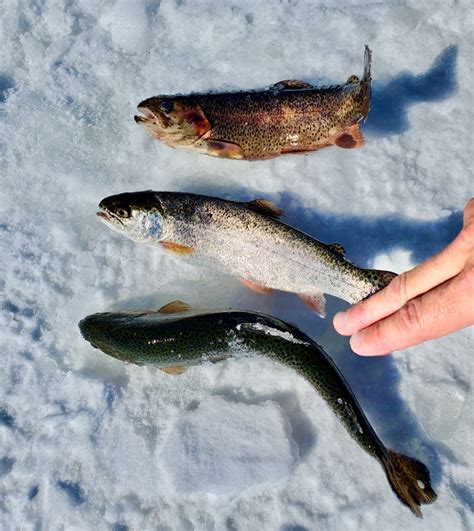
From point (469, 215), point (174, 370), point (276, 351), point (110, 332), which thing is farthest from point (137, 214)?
point (469, 215)

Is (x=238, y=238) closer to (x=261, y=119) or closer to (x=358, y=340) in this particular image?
(x=261, y=119)

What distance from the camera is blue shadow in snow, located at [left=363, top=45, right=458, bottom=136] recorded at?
3523mm

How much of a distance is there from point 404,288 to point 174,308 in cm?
139

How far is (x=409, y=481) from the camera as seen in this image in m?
2.71

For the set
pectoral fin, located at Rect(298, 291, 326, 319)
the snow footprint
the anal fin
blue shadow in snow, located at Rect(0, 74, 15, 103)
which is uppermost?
the anal fin

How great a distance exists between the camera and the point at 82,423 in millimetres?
3123

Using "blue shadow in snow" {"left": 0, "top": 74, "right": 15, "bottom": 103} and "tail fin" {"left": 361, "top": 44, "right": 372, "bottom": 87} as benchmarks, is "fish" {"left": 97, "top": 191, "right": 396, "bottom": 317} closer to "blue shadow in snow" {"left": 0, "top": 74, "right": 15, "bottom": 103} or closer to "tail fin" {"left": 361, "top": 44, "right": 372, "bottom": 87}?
"tail fin" {"left": 361, "top": 44, "right": 372, "bottom": 87}

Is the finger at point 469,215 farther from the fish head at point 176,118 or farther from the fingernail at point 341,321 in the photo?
the fish head at point 176,118

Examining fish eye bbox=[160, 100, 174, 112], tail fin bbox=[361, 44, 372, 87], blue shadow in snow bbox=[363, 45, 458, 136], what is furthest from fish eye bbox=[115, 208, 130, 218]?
blue shadow in snow bbox=[363, 45, 458, 136]

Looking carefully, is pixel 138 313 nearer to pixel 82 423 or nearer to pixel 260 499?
pixel 82 423

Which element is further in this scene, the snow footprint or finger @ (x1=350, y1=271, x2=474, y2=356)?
the snow footprint

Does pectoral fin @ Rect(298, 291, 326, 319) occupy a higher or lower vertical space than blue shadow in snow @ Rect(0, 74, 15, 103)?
lower

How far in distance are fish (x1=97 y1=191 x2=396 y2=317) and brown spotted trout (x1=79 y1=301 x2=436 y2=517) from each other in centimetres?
37

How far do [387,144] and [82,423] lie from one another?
112 inches
